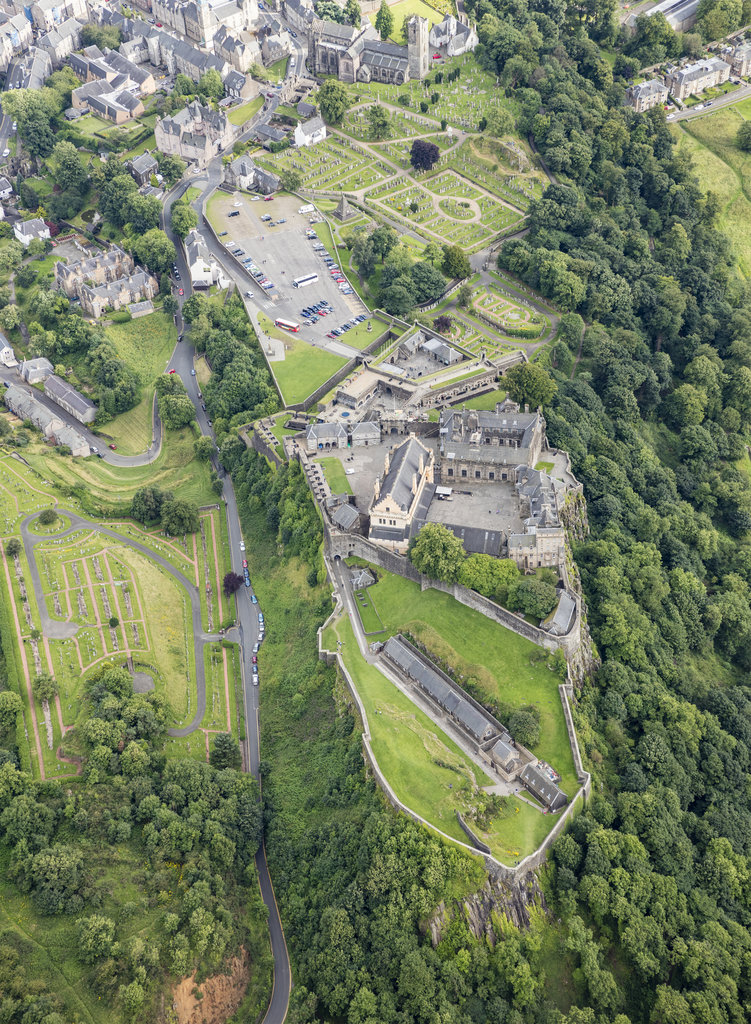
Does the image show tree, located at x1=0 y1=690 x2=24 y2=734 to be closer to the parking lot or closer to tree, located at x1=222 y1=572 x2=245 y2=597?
tree, located at x1=222 y1=572 x2=245 y2=597

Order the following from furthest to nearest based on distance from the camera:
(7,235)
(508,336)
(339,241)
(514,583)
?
1. (7,235)
2. (339,241)
3. (508,336)
4. (514,583)

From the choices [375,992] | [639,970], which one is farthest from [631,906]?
[375,992]

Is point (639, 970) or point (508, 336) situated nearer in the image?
point (639, 970)

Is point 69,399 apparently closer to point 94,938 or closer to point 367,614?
point 367,614

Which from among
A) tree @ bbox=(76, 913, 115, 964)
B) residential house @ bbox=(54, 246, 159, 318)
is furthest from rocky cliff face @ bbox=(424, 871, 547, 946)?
residential house @ bbox=(54, 246, 159, 318)

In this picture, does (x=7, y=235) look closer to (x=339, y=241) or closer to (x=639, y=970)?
(x=339, y=241)

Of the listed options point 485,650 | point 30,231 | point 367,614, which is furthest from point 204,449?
point 30,231
